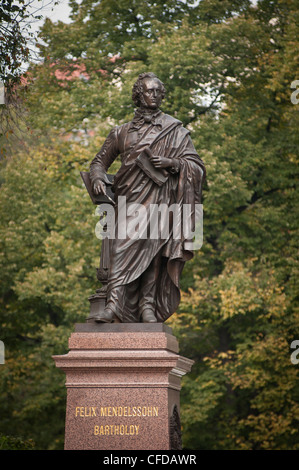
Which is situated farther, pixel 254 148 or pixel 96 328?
pixel 254 148

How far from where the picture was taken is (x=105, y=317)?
25.0 ft

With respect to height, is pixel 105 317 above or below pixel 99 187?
below

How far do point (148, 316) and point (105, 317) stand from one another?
0.50 meters

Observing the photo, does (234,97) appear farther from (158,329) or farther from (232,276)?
(158,329)

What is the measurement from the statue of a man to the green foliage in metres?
8.40

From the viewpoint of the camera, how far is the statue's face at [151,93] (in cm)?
849

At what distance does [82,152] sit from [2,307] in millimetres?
4792

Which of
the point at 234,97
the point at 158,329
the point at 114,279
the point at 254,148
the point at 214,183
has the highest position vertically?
the point at 234,97

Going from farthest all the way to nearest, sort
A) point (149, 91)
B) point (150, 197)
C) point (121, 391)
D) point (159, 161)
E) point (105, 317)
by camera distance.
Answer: point (149, 91) → point (150, 197) → point (159, 161) → point (105, 317) → point (121, 391)

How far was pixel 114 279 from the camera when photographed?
8.00 m

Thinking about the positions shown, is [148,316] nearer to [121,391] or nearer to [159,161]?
[121,391]

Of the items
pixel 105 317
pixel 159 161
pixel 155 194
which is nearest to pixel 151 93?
pixel 159 161

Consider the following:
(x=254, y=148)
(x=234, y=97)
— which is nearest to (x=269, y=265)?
(x=254, y=148)

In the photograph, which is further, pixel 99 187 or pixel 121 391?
pixel 99 187
